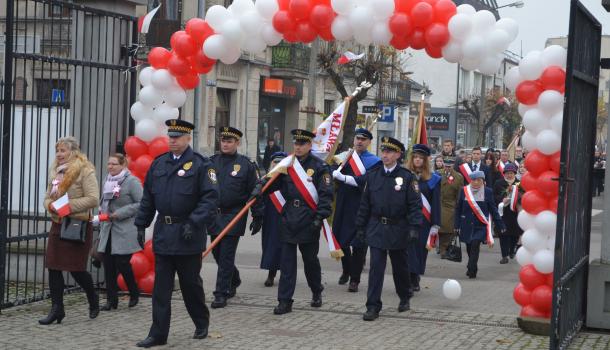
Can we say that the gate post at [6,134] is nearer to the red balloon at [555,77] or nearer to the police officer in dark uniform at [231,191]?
the police officer in dark uniform at [231,191]

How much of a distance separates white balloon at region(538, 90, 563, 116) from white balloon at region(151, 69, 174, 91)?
407 centimetres

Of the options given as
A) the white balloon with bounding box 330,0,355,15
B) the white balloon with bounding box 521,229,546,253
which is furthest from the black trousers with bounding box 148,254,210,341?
the white balloon with bounding box 330,0,355,15

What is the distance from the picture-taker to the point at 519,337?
9.16 metres

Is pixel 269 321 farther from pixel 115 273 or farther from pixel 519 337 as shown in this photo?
pixel 519 337

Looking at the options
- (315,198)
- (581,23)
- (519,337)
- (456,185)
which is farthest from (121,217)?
(456,185)

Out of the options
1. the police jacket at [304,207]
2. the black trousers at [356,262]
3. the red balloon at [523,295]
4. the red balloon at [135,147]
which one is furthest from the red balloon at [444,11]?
the red balloon at [135,147]

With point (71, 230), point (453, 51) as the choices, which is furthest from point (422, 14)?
point (71, 230)

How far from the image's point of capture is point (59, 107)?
10.6 m

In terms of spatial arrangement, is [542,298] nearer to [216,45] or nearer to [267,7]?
[267,7]

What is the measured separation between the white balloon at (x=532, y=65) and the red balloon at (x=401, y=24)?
4.28ft

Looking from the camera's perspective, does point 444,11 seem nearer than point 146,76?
Yes

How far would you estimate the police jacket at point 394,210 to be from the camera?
9.98m

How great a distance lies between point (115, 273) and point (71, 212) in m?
1.28

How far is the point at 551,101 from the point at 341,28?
7.86ft
